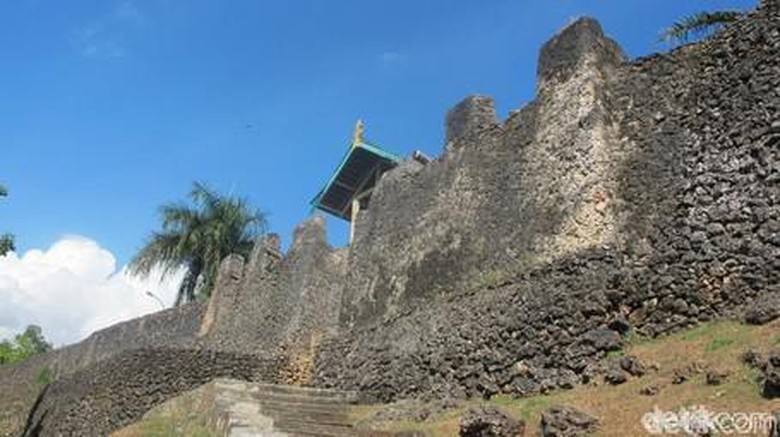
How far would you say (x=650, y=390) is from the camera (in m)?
8.40

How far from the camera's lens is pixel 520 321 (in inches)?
458

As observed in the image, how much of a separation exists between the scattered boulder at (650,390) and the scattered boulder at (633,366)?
1.95 feet

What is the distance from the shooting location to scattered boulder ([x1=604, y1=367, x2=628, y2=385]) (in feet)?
30.5

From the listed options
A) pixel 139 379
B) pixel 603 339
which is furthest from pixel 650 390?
pixel 139 379

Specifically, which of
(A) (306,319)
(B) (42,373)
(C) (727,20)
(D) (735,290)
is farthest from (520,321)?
(B) (42,373)

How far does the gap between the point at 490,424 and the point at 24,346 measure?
119 feet

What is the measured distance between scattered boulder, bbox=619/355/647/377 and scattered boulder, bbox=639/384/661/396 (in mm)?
596

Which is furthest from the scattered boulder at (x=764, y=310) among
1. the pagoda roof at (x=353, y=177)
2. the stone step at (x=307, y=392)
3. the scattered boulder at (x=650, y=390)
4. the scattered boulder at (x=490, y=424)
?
the pagoda roof at (x=353, y=177)

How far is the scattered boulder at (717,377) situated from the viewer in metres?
7.85

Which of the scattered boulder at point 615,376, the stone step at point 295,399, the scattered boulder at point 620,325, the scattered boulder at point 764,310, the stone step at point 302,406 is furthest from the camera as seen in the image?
the stone step at point 295,399

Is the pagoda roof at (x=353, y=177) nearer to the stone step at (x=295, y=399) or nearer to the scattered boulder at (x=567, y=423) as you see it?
the stone step at (x=295, y=399)

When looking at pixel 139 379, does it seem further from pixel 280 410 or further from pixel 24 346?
pixel 24 346

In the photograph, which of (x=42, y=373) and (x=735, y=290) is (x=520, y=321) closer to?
(x=735, y=290)

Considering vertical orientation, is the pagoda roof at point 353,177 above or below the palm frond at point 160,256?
above
